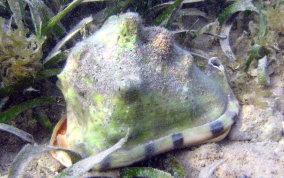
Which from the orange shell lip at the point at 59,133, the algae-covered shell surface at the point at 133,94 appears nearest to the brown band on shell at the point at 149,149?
the algae-covered shell surface at the point at 133,94

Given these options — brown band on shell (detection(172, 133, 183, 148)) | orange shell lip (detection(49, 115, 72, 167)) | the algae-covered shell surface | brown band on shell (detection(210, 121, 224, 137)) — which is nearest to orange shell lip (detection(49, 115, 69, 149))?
orange shell lip (detection(49, 115, 72, 167))

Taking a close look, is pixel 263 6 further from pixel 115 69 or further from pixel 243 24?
pixel 115 69

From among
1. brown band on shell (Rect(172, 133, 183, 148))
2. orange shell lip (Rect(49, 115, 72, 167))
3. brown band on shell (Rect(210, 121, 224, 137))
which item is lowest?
brown band on shell (Rect(210, 121, 224, 137))

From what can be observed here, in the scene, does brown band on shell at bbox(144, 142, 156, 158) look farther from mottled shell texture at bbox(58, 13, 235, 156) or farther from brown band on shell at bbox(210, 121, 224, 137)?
brown band on shell at bbox(210, 121, 224, 137)

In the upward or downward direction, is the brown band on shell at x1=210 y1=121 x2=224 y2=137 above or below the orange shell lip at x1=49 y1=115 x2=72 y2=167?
below

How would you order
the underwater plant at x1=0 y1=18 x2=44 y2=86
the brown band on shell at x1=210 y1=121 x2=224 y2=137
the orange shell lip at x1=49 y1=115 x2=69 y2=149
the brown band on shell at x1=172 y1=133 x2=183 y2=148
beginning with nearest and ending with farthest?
the brown band on shell at x1=172 y1=133 x2=183 y2=148 < the brown band on shell at x1=210 y1=121 x2=224 y2=137 < the orange shell lip at x1=49 y1=115 x2=69 y2=149 < the underwater plant at x1=0 y1=18 x2=44 y2=86

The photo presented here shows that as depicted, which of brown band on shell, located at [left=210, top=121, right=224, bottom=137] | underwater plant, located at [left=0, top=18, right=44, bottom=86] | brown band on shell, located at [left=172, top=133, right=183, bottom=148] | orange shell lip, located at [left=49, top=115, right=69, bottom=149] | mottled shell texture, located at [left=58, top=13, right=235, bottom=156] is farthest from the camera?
underwater plant, located at [left=0, top=18, right=44, bottom=86]

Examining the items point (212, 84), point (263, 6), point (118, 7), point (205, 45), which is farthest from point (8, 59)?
point (263, 6)

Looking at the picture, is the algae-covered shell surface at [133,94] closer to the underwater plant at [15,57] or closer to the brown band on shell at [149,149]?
the brown band on shell at [149,149]

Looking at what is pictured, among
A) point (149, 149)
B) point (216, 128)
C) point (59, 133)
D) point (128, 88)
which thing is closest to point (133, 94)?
point (128, 88)
